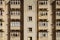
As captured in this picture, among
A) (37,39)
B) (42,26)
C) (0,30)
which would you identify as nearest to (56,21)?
(42,26)

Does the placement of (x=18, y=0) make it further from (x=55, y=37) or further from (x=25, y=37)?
(x=55, y=37)

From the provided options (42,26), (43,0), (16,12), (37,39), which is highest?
(43,0)

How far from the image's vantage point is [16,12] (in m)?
15.5

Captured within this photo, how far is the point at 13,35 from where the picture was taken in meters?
15.2

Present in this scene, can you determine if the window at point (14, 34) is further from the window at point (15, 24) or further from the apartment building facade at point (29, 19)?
the window at point (15, 24)

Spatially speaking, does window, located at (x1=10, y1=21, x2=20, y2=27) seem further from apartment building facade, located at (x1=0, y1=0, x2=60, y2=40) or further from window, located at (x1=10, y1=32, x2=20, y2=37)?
window, located at (x1=10, y1=32, x2=20, y2=37)

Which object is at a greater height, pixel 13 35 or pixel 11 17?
pixel 11 17

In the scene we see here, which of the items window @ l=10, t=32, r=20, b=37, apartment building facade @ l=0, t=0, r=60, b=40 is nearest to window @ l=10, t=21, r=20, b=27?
apartment building facade @ l=0, t=0, r=60, b=40

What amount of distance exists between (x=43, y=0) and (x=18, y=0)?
2206 mm

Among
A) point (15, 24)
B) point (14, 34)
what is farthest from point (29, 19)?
point (14, 34)

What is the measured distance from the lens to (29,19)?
15.2m

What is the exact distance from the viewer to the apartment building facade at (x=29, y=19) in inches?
594

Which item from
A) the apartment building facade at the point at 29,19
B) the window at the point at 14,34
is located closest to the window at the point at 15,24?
the apartment building facade at the point at 29,19

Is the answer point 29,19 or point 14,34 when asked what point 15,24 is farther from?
point 29,19
